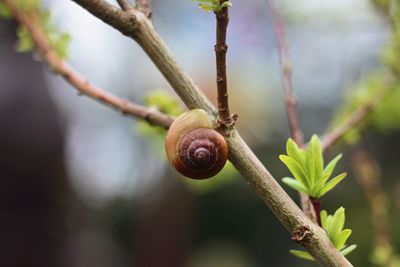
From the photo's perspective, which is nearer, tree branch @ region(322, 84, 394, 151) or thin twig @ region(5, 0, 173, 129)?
thin twig @ region(5, 0, 173, 129)

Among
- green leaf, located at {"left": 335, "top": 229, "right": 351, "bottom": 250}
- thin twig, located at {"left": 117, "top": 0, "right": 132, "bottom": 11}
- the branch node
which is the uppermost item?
thin twig, located at {"left": 117, "top": 0, "right": 132, "bottom": 11}

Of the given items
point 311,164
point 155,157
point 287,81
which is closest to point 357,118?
point 287,81

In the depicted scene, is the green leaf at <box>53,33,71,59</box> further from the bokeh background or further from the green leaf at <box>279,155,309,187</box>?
the bokeh background

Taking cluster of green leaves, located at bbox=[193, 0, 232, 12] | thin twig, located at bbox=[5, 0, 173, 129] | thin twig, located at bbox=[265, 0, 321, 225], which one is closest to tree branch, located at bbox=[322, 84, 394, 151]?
thin twig, located at bbox=[265, 0, 321, 225]

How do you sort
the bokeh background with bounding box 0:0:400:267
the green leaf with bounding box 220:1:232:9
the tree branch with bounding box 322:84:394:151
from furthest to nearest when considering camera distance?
the bokeh background with bounding box 0:0:400:267
the tree branch with bounding box 322:84:394:151
the green leaf with bounding box 220:1:232:9

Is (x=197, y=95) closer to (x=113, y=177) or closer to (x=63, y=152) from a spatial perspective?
(x=63, y=152)

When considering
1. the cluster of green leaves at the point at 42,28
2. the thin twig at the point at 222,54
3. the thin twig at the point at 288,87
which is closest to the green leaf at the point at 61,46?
the cluster of green leaves at the point at 42,28
